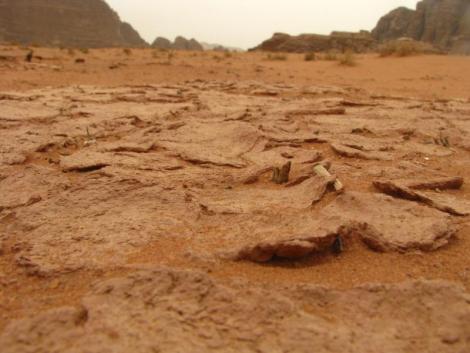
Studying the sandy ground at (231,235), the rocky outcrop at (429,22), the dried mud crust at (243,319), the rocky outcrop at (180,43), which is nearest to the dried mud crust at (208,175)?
the sandy ground at (231,235)

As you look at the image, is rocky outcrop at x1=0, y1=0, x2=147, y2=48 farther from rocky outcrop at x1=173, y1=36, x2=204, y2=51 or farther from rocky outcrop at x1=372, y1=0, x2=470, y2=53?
rocky outcrop at x1=372, y1=0, x2=470, y2=53

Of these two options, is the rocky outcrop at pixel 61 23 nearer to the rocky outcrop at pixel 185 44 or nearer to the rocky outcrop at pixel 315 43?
the rocky outcrop at pixel 185 44

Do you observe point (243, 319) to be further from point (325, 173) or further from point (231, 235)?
point (325, 173)

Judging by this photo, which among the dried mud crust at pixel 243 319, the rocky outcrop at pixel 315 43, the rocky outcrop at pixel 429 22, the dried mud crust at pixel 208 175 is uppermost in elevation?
the rocky outcrop at pixel 429 22

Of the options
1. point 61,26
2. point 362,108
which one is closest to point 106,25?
point 61,26

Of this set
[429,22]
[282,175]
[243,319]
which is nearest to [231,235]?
[243,319]

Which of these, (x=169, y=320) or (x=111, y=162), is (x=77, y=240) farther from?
(x=111, y=162)

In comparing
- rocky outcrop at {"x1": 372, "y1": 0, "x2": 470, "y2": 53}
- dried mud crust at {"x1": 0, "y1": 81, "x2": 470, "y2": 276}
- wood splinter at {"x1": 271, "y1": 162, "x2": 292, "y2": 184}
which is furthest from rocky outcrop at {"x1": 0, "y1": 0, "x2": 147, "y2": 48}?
wood splinter at {"x1": 271, "y1": 162, "x2": 292, "y2": 184}
